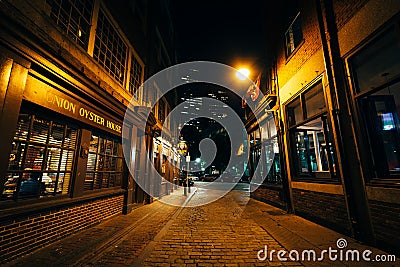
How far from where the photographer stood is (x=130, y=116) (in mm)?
8078

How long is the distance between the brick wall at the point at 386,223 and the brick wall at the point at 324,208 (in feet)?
2.58

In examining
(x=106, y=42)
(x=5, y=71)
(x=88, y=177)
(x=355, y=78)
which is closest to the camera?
(x=5, y=71)

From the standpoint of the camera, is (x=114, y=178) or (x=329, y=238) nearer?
(x=329, y=238)

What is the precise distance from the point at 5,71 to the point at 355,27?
7.84 metres

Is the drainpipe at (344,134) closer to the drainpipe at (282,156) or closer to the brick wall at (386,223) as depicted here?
the brick wall at (386,223)

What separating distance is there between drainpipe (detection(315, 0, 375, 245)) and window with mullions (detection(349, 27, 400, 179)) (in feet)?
0.93

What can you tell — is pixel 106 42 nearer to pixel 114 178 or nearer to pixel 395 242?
pixel 114 178

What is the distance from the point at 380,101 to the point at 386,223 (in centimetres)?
303

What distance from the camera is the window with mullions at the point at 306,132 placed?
662cm

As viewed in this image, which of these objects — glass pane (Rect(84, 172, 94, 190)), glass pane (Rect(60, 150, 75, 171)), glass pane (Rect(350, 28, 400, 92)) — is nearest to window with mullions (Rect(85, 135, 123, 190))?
glass pane (Rect(84, 172, 94, 190))

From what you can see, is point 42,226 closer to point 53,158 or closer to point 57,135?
point 53,158

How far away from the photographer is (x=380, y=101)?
4.75 m

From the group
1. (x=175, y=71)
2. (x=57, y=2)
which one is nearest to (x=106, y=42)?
(x=57, y=2)

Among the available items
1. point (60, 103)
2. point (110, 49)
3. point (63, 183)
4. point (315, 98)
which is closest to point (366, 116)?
point (315, 98)
